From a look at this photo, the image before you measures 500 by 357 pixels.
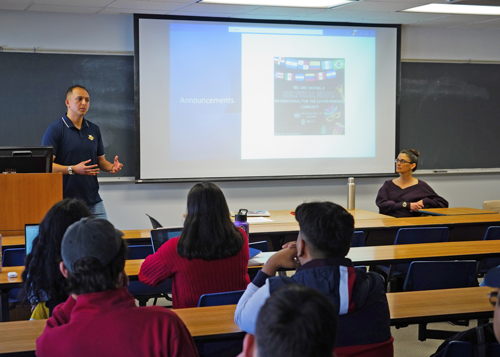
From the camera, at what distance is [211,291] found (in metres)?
2.54

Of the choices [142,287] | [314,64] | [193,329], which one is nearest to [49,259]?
[193,329]

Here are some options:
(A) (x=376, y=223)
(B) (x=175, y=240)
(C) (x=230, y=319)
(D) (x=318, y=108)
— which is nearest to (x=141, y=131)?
(D) (x=318, y=108)

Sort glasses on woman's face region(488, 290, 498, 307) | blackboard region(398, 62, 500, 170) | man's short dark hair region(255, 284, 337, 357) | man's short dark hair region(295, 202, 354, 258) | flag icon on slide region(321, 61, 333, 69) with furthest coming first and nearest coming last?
blackboard region(398, 62, 500, 170)
flag icon on slide region(321, 61, 333, 69)
man's short dark hair region(295, 202, 354, 258)
glasses on woman's face region(488, 290, 498, 307)
man's short dark hair region(255, 284, 337, 357)

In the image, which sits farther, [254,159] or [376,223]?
[254,159]

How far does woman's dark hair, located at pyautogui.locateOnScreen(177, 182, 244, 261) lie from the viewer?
246 centimetres

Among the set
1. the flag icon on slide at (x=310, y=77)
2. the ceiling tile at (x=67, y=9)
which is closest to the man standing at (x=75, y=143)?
the ceiling tile at (x=67, y=9)

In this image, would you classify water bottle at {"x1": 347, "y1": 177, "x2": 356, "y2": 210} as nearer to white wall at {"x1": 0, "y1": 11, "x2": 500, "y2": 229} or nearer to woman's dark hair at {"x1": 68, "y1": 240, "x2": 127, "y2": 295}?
white wall at {"x1": 0, "y1": 11, "x2": 500, "y2": 229}

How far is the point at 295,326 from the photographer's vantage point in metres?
0.89

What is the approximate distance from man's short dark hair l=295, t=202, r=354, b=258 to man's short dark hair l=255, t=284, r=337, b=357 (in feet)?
2.76

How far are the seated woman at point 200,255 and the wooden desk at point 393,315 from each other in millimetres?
248

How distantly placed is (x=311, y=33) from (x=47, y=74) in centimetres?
320

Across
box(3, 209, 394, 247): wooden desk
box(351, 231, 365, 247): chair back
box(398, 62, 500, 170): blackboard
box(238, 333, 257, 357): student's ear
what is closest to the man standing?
box(3, 209, 394, 247): wooden desk

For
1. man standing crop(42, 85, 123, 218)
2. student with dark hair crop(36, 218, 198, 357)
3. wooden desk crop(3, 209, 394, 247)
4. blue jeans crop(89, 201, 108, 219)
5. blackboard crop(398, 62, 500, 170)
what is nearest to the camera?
student with dark hair crop(36, 218, 198, 357)

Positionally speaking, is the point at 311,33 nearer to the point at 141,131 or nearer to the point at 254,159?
the point at 254,159
